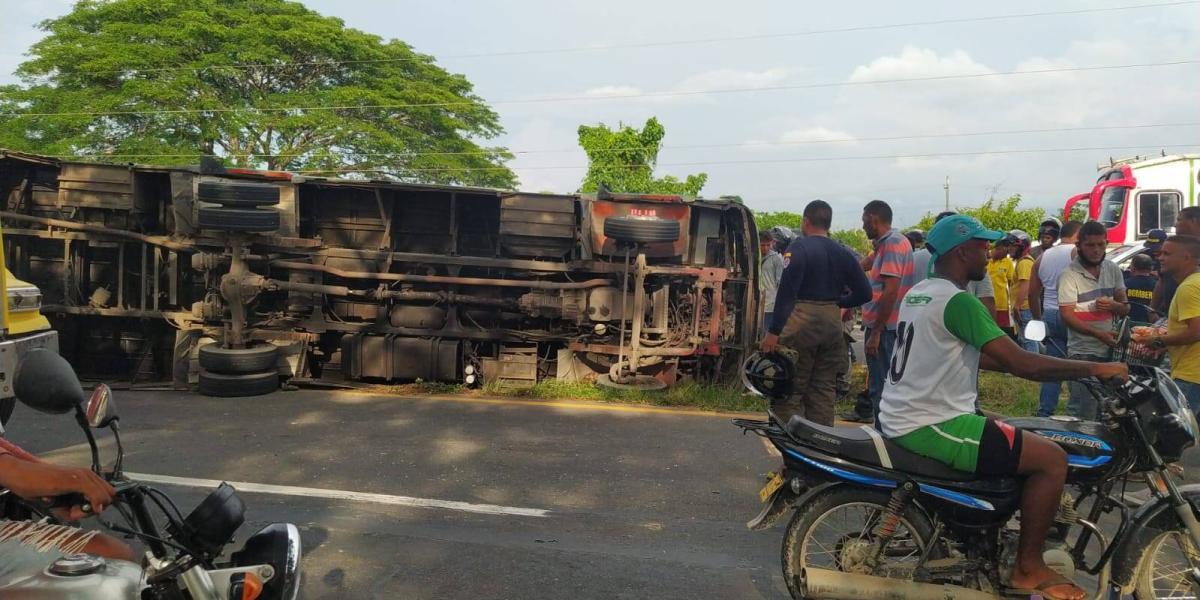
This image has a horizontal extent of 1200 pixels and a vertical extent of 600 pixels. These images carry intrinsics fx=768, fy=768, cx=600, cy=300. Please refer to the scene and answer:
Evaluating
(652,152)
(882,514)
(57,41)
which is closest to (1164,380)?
(882,514)

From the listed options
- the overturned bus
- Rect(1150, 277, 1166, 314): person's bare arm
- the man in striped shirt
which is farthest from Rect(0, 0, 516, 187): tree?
Rect(1150, 277, 1166, 314): person's bare arm

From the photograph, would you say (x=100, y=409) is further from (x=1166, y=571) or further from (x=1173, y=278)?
(x=1173, y=278)

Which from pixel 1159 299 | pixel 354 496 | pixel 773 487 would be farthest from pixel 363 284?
pixel 1159 299

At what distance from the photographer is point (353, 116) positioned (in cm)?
2658

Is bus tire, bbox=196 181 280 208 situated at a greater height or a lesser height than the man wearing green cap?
greater

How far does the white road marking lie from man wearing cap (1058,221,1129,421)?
4.51 meters

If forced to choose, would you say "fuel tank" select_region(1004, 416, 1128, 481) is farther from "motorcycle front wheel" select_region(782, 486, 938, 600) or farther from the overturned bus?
the overturned bus

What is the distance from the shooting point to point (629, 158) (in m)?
35.8

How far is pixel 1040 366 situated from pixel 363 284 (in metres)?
6.96

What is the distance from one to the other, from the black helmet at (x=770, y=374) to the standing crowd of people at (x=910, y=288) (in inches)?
23.7

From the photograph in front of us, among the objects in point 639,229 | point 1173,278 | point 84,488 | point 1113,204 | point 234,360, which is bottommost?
point 234,360

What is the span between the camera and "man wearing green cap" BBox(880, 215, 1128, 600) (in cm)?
306

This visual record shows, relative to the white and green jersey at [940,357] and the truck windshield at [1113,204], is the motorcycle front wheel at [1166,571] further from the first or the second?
the truck windshield at [1113,204]

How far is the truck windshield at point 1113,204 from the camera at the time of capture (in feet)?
54.1
